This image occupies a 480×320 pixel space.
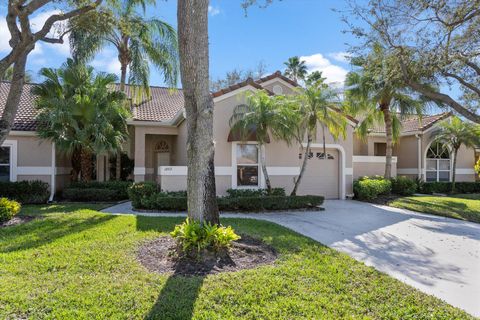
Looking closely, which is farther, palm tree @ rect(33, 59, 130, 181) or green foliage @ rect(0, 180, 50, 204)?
green foliage @ rect(0, 180, 50, 204)

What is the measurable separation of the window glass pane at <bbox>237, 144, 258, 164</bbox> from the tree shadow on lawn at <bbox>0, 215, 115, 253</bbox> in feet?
20.1

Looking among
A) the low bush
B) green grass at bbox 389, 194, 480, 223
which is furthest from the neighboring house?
green grass at bbox 389, 194, 480, 223

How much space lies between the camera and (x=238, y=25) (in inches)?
518

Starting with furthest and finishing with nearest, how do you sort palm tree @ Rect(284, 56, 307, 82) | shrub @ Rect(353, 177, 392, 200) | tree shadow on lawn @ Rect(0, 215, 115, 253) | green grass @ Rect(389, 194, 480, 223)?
palm tree @ Rect(284, 56, 307, 82)
shrub @ Rect(353, 177, 392, 200)
green grass @ Rect(389, 194, 480, 223)
tree shadow on lawn @ Rect(0, 215, 115, 253)

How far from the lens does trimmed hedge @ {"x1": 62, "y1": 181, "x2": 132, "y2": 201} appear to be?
51.2ft

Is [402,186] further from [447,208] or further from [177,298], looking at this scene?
[177,298]

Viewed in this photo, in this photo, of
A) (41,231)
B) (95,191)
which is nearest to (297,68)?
(95,191)

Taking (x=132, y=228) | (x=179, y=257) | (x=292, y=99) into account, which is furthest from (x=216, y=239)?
(x=292, y=99)

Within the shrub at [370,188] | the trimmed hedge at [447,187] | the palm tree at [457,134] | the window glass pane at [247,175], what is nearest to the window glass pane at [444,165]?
the trimmed hedge at [447,187]

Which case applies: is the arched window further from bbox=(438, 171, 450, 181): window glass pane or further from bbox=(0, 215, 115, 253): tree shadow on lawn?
bbox=(0, 215, 115, 253): tree shadow on lawn

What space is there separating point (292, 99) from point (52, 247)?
9.95 meters

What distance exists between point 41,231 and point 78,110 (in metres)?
7.29

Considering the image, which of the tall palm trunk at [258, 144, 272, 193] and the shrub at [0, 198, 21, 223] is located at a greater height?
→ the tall palm trunk at [258, 144, 272, 193]

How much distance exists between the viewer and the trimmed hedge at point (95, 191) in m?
15.6
